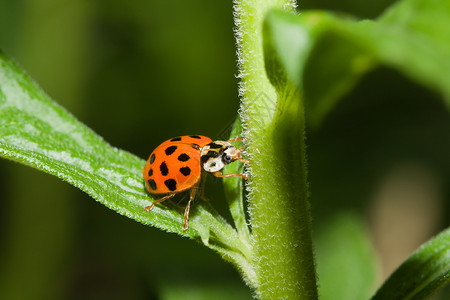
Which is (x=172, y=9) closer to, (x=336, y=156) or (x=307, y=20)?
(x=336, y=156)

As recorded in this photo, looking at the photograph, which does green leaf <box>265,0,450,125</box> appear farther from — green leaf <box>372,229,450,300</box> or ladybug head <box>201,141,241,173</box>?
ladybug head <box>201,141,241,173</box>

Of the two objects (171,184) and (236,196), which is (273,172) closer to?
(236,196)

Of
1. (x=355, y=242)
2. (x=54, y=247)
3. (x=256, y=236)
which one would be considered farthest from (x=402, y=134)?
(x=256, y=236)

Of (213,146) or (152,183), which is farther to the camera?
(213,146)

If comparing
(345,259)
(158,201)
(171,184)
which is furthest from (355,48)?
(345,259)

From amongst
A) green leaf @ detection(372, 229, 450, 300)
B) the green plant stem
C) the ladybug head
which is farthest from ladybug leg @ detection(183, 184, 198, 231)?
green leaf @ detection(372, 229, 450, 300)

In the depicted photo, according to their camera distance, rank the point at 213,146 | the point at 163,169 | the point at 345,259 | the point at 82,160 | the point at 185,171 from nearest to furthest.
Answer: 1. the point at 82,160
2. the point at 163,169
3. the point at 185,171
4. the point at 213,146
5. the point at 345,259

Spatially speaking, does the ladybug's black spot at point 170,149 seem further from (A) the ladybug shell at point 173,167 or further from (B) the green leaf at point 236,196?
(B) the green leaf at point 236,196
